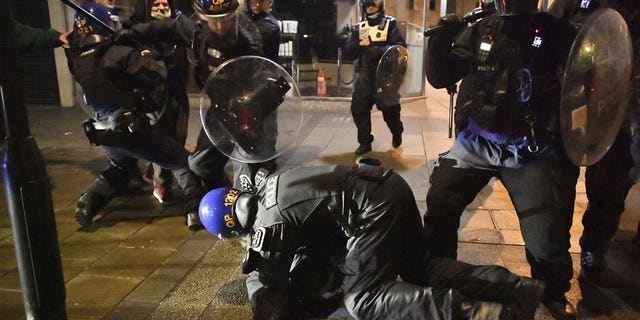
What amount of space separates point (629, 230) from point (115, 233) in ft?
13.1

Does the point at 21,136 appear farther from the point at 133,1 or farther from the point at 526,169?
the point at 133,1

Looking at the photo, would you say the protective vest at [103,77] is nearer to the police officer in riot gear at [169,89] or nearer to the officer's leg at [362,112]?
the police officer in riot gear at [169,89]

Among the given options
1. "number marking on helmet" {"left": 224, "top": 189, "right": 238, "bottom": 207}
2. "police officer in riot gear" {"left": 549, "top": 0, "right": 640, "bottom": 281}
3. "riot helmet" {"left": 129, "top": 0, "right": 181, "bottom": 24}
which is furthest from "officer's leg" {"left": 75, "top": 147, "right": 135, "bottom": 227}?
"police officer in riot gear" {"left": 549, "top": 0, "right": 640, "bottom": 281}

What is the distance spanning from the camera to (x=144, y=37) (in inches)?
167

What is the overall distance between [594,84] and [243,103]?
89.5 inches

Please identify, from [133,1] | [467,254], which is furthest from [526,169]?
[133,1]

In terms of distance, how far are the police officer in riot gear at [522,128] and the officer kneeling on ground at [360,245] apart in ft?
0.82

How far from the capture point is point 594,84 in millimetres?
2533

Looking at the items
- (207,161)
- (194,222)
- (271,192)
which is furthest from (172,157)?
(271,192)

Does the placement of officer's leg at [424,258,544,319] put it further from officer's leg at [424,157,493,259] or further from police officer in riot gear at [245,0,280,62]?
police officer in riot gear at [245,0,280,62]

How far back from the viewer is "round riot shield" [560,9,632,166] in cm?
246

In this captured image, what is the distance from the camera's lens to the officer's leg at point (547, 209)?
106 inches

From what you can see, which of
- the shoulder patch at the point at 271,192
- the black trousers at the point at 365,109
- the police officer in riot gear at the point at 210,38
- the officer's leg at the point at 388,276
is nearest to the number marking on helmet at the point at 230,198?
the shoulder patch at the point at 271,192

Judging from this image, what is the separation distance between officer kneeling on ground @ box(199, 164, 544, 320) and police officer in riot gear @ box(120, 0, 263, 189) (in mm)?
1307
